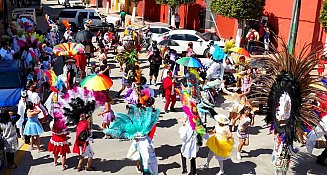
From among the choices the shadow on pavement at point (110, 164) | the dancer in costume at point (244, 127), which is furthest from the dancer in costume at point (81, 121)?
the dancer in costume at point (244, 127)

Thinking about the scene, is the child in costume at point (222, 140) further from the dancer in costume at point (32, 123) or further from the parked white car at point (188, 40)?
the parked white car at point (188, 40)

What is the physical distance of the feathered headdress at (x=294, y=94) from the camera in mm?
8773

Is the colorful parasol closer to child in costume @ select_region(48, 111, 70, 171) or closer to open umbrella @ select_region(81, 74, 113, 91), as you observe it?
open umbrella @ select_region(81, 74, 113, 91)

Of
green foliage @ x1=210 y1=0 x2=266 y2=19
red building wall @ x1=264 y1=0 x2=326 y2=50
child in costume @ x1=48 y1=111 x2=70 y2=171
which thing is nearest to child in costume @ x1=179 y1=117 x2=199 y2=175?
child in costume @ x1=48 y1=111 x2=70 y2=171

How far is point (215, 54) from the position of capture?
53.0 feet

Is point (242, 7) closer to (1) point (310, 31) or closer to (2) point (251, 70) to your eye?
(1) point (310, 31)

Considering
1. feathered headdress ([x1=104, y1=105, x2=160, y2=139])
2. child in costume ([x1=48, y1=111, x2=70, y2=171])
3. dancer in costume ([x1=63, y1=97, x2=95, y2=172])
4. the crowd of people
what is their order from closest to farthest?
feathered headdress ([x1=104, y1=105, x2=160, y2=139])
the crowd of people
dancer in costume ([x1=63, y1=97, x2=95, y2=172])
child in costume ([x1=48, y1=111, x2=70, y2=171])

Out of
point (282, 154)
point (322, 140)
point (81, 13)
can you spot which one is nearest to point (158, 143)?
point (282, 154)

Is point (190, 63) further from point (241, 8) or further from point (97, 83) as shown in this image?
point (241, 8)

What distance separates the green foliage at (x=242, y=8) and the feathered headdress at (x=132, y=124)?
16418mm

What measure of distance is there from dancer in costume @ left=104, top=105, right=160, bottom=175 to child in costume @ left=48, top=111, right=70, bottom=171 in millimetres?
1433

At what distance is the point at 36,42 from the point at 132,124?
35.9 ft

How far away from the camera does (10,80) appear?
515 inches

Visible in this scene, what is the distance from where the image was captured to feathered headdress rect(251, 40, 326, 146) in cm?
877
